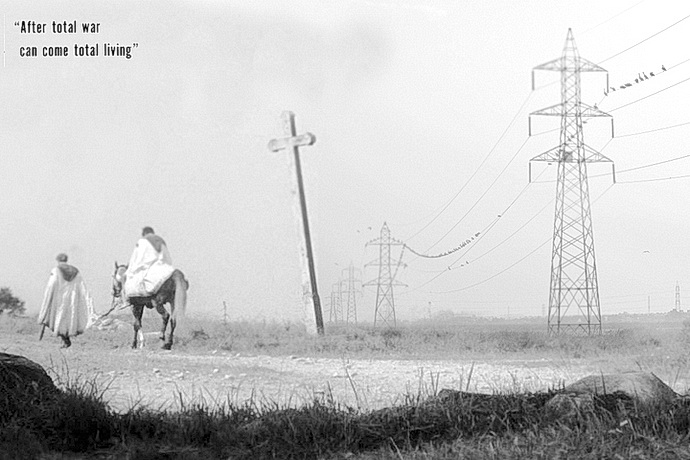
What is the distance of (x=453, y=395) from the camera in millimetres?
5891

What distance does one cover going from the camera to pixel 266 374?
26.2 ft

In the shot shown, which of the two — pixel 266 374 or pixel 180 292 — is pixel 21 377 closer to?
pixel 266 374

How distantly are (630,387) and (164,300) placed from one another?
194 inches

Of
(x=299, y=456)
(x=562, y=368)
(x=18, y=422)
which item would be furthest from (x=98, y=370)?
(x=562, y=368)

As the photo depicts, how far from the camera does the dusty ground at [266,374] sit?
263 inches

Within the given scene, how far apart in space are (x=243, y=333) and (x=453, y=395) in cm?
457

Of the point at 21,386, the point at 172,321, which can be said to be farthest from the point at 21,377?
the point at 172,321

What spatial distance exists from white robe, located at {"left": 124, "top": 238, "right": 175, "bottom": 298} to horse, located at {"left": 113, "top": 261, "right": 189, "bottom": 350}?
7 centimetres

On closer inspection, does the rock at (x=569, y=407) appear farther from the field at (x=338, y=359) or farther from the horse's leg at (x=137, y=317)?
the horse's leg at (x=137, y=317)

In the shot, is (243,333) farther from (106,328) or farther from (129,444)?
(129,444)

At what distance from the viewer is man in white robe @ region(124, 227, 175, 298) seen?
8.35 m

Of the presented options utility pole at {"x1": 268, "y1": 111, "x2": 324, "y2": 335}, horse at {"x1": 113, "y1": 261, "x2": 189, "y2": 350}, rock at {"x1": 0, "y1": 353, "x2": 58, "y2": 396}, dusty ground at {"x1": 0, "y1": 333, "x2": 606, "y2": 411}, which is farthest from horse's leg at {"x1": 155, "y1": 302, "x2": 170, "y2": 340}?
rock at {"x1": 0, "y1": 353, "x2": 58, "y2": 396}

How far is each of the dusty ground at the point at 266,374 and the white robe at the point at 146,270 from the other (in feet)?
2.02

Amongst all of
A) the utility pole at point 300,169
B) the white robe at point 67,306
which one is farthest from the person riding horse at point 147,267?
the utility pole at point 300,169
